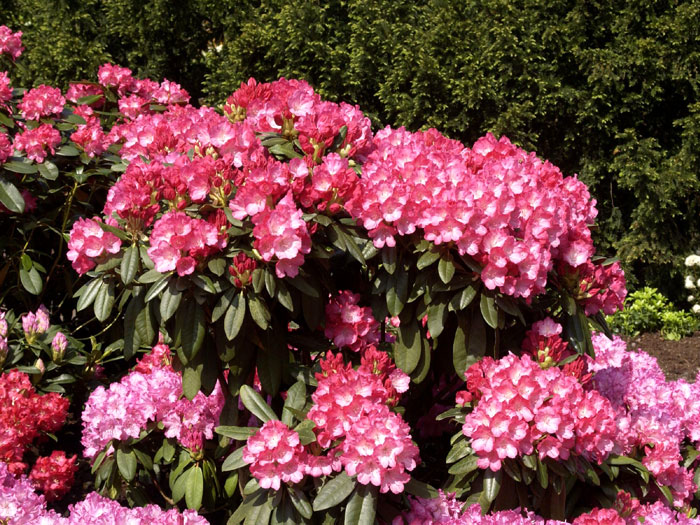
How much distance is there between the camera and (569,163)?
509 cm

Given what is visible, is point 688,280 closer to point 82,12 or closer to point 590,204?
point 590,204

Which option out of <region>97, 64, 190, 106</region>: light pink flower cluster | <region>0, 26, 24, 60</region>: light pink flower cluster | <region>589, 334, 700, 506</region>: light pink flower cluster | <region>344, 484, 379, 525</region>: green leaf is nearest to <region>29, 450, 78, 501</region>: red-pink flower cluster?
<region>344, 484, 379, 525</region>: green leaf

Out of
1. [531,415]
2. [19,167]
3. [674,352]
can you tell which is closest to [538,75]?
[674,352]

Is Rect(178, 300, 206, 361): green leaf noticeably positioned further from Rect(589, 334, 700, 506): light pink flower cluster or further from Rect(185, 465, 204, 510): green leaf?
Rect(589, 334, 700, 506): light pink flower cluster

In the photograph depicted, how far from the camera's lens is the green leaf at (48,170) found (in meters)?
2.74

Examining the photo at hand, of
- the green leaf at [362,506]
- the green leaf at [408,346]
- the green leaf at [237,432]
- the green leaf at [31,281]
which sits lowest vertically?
the green leaf at [31,281]

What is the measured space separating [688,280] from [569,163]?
1072mm

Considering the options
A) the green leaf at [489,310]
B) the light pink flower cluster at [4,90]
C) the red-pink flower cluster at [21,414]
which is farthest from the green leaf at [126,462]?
the light pink flower cluster at [4,90]

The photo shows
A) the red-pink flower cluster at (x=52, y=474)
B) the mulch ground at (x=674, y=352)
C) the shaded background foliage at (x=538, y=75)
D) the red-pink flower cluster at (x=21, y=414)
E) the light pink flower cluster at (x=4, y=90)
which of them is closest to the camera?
the red-pink flower cluster at (x=21, y=414)

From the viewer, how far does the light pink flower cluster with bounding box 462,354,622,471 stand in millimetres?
1731

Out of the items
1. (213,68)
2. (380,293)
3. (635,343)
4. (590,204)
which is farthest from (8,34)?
(635,343)

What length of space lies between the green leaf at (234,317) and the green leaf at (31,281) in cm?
133

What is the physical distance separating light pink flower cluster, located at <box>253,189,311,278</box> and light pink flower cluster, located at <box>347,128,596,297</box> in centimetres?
21

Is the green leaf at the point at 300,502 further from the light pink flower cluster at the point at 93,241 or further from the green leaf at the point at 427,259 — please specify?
the light pink flower cluster at the point at 93,241
